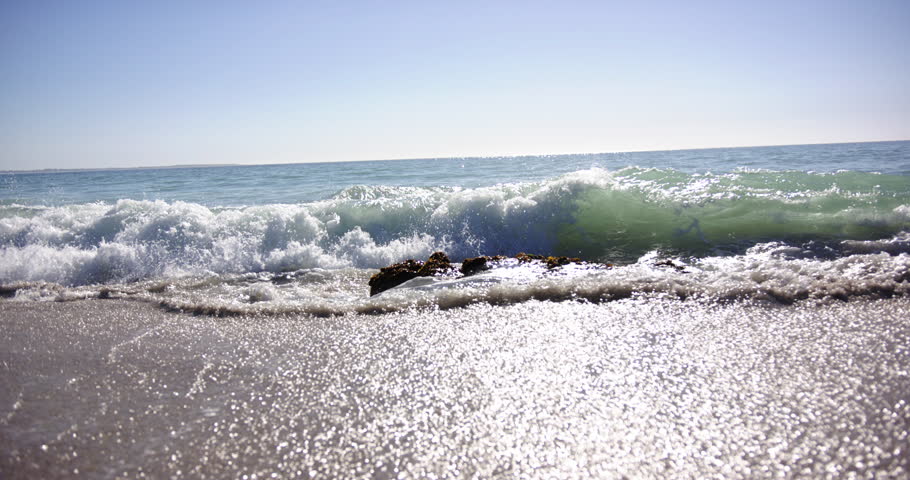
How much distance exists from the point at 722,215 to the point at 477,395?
702 centimetres

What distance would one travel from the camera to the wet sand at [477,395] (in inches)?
62.3

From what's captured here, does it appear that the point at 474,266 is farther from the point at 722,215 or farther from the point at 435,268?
the point at 722,215

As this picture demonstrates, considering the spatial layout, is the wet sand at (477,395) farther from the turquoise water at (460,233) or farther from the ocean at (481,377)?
the turquoise water at (460,233)

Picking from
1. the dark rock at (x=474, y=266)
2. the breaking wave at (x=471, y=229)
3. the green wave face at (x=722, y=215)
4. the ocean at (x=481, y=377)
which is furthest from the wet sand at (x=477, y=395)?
the green wave face at (x=722, y=215)

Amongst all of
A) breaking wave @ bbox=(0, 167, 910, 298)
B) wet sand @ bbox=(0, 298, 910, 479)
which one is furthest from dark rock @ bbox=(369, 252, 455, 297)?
breaking wave @ bbox=(0, 167, 910, 298)

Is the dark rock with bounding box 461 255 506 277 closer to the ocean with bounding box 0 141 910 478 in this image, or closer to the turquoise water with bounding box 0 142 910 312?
the ocean with bounding box 0 141 910 478

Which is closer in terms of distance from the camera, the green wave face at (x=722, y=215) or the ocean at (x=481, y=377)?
the ocean at (x=481, y=377)

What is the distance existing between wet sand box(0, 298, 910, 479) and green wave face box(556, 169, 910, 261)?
13.5 ft

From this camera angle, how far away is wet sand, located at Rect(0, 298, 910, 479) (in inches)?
62.3

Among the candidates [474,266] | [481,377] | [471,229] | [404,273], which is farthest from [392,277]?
[471,229]

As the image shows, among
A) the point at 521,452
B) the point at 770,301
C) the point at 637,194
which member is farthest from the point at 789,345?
the point at 637,194

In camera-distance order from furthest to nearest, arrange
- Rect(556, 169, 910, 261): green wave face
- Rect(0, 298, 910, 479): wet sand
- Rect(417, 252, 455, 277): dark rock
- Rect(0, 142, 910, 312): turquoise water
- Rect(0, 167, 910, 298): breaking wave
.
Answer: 1. Rect(556, 169, 910, 261): green wave face
2. Rect(0, 167, 910, 298): breaking wave
3. Rect(0, 142, 910, 312): turquoise water
4. Rect(417, 252, 455, 277): dark rock
5. Rect(0, 298, 910, 479): wet sand

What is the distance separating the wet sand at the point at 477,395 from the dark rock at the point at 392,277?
138 centimetres

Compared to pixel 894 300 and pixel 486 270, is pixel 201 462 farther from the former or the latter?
pixel 894 300
